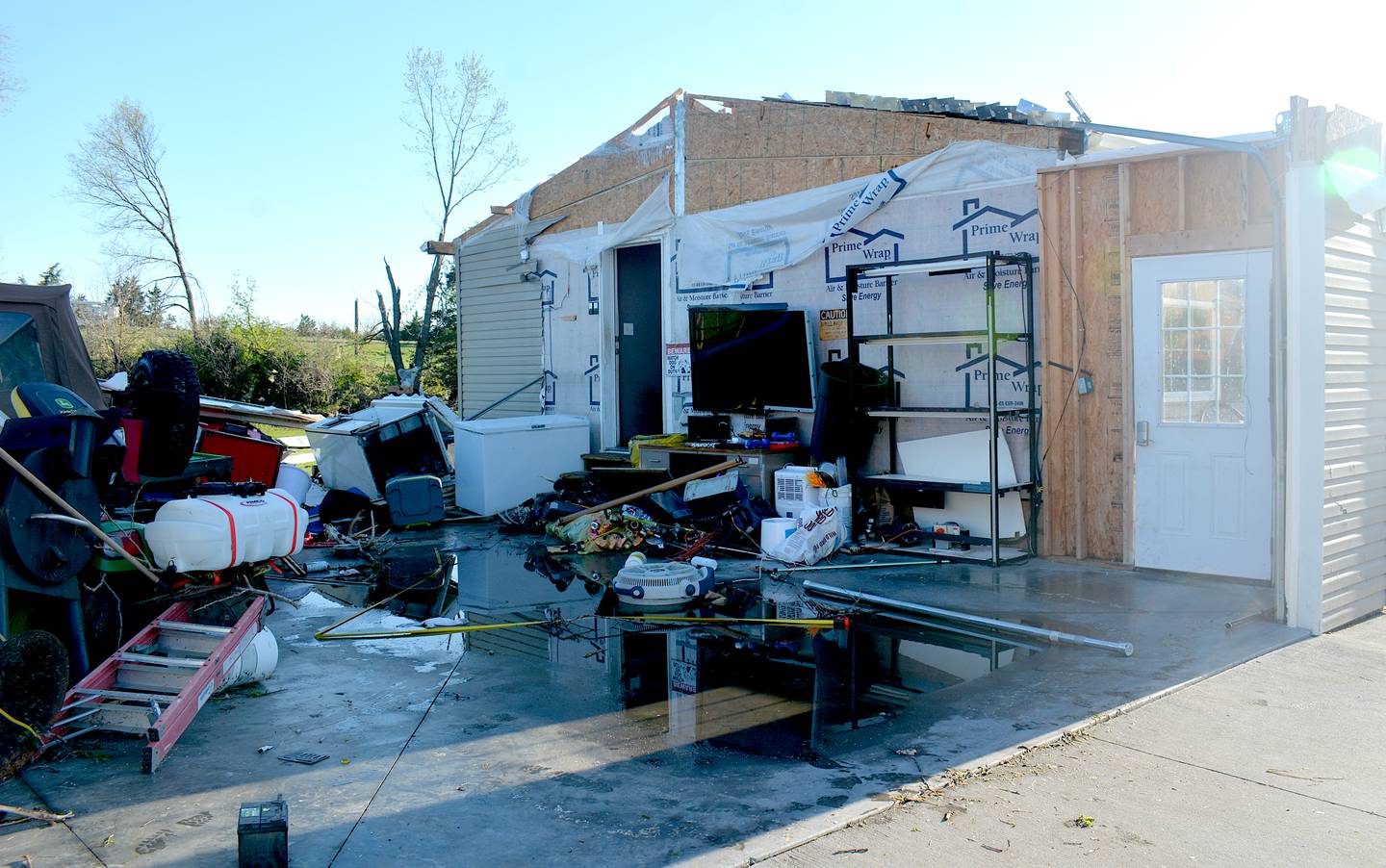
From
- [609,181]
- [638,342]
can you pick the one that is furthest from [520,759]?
[609,181]

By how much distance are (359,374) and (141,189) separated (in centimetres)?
919

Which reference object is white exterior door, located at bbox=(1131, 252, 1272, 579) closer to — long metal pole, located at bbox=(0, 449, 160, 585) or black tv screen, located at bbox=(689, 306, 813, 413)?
black tv screen, located at bbox=(689, 306, 813, 413)

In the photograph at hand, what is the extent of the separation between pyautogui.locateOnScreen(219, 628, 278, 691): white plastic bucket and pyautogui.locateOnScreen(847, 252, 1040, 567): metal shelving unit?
196 inches

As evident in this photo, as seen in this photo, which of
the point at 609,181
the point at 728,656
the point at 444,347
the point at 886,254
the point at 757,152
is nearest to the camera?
the point at 728,656

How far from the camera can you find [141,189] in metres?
27.9

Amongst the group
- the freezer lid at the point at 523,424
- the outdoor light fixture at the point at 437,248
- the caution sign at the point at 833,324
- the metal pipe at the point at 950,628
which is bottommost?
the metal pipe at the point at 950,628

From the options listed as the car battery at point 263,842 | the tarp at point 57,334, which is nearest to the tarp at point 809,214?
the tarp at point 57,334

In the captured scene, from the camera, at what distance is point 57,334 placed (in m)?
7.81

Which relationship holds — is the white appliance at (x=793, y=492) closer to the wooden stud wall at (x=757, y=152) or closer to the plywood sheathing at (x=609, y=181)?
the wooden stud wall at (x=757, y=152)

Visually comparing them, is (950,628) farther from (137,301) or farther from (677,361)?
(137,301)

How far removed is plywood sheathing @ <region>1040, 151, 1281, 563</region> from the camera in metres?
7.23

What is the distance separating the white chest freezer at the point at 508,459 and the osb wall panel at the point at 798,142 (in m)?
3.04

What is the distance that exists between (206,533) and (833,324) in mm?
6187

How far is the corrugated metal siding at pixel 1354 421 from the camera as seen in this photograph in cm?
616
